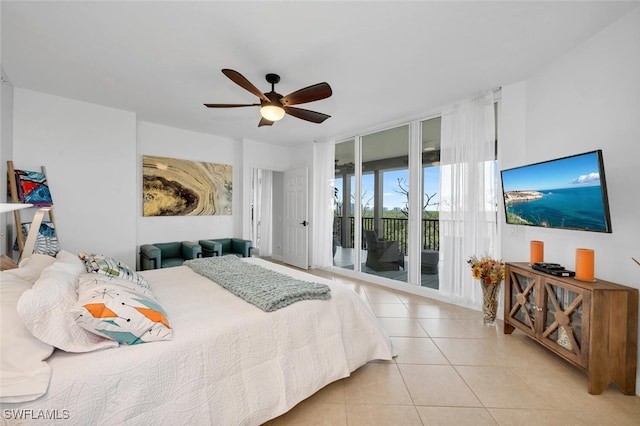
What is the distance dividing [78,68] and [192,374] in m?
3.20

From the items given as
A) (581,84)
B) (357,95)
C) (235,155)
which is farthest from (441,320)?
(235,155)

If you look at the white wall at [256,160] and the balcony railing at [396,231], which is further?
the white wall at [256,160]

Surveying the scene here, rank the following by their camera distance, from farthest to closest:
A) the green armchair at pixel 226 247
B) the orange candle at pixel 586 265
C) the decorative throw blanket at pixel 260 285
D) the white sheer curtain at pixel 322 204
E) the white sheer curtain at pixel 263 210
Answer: the white sheer curtain at pixel 263 210, the white sheer curtain at pixel 322 204, the green armchair at pixel 226 247, the orange candle at pixel 586 265, the decorative throw blanket at pixel 260 285

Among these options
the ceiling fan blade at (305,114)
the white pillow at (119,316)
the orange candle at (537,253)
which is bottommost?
the white pillow at (119,316)

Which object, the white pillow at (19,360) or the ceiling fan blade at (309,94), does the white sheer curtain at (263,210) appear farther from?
the white pillow at (19,360)

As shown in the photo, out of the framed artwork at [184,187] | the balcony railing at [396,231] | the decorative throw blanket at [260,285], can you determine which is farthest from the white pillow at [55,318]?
the balcony railing at [396,231]

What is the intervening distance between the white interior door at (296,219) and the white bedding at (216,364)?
3.38 meters

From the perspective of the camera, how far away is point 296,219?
5727 millimetres

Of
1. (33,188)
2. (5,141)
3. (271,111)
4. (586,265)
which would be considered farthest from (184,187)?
(586,265)

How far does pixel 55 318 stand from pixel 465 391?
7.78 feet

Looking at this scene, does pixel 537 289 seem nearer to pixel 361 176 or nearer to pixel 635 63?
pixel 635 63

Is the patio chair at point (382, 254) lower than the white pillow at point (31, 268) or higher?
lower

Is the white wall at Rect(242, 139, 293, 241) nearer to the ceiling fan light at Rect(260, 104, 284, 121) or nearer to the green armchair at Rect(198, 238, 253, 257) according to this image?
the green armchair at Rect(198, 238, 253, 257)

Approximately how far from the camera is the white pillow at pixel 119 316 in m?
1.16
